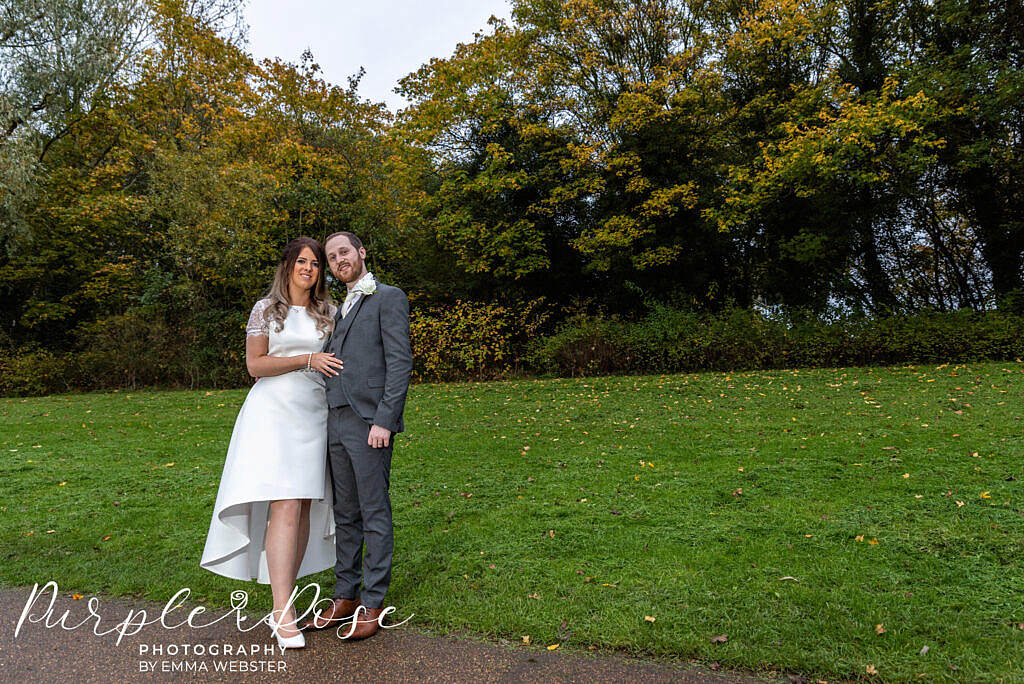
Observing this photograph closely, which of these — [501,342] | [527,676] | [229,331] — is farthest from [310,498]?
[229,331]

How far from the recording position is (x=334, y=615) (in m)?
3.45

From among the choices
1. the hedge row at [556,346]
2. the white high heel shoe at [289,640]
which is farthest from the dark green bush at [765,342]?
the white high heel shoe at [289,640]

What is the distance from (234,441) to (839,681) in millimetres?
3079

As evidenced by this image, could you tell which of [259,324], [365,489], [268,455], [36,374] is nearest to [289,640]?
[365,489]

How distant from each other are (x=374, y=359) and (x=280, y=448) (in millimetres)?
638

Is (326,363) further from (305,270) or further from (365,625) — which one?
(365,625)

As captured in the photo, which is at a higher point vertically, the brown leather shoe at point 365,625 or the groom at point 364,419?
the groom at point 364,419

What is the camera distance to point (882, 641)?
125 inches

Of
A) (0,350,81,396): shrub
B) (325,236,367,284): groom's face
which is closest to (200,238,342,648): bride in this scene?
(325,236,367,284): groom's face

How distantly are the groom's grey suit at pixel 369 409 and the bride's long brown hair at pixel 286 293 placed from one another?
0.14m

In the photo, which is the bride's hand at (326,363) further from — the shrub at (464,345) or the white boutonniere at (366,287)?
the shrub at (464,345)

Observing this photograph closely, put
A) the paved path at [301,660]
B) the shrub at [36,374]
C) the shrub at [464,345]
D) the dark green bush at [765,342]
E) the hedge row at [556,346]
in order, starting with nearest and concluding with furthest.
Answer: the paved path at [301,660], the dark green bush at [765,342], the hedge row at [556,346], the shrub at [464,345], the shrub at [36,374]

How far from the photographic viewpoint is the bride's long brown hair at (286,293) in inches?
135

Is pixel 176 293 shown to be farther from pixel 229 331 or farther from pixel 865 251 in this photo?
pixel 865 251
